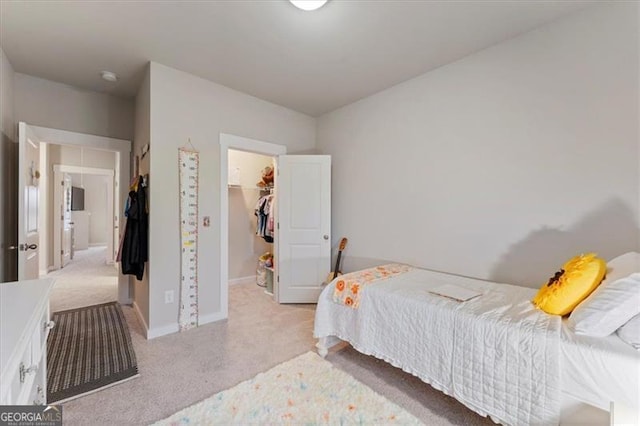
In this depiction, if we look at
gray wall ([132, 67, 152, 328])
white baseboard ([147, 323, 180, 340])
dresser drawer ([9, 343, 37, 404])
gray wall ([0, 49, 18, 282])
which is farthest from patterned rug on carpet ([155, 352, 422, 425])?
gray wall ([0, 49, 18, 282])

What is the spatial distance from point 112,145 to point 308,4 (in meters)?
2.94

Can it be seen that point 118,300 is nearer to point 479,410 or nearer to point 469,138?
point 479,410

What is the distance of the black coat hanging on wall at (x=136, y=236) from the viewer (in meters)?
2.59

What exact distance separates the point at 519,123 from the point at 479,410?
2.02m

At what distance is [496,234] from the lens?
90.7 inches

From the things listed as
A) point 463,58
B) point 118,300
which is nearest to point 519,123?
point 463,58

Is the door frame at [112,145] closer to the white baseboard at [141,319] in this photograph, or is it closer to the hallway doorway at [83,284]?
the white baseboard at [141,319]

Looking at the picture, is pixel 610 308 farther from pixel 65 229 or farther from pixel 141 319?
pixel 65 229

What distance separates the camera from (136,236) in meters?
2.60

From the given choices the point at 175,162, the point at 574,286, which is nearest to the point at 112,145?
the point at 175,162

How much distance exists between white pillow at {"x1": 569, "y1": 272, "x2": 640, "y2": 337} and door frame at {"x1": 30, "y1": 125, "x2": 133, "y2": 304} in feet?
14.2

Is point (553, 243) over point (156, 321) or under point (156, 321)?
over

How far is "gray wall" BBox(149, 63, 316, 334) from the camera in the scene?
2.60 m

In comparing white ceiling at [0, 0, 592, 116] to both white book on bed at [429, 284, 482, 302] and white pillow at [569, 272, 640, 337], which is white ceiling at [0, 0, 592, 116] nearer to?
white pillow at [569, 272, 640, 337]
